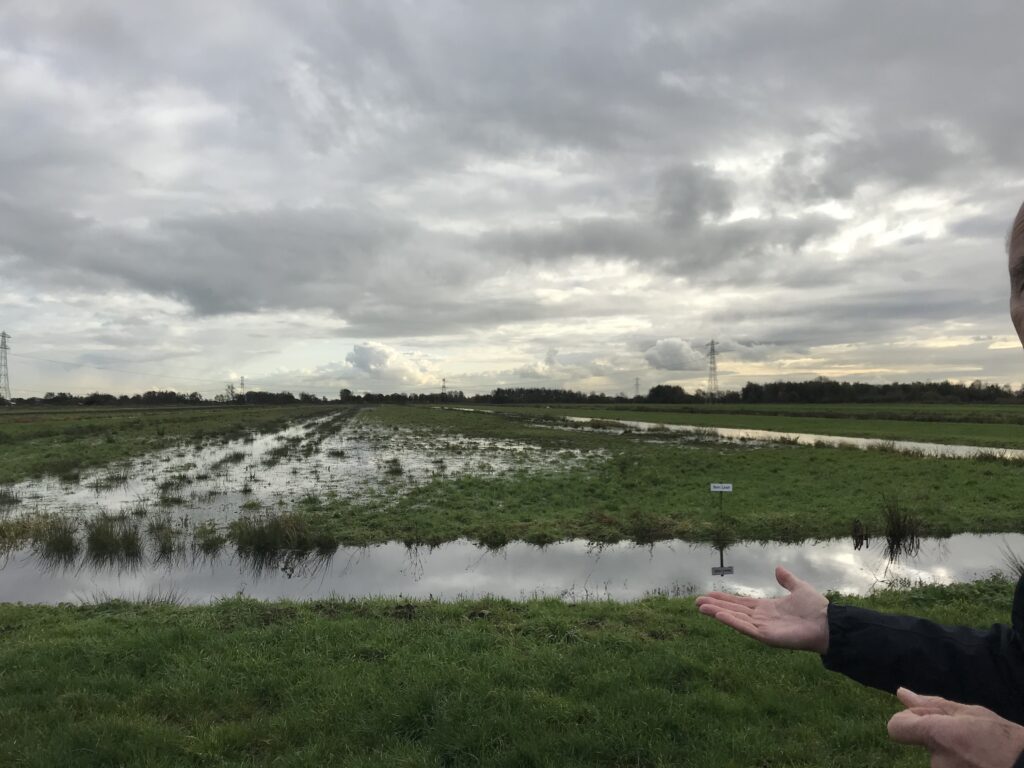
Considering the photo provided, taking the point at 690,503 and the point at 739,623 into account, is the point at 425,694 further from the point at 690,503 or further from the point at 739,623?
the point at 690,503

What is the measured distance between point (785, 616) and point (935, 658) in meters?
0.52

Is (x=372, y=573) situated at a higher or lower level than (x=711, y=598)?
lower

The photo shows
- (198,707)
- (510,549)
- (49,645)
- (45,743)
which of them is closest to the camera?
(45,743)

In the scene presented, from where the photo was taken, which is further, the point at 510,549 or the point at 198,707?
the point at 510,549

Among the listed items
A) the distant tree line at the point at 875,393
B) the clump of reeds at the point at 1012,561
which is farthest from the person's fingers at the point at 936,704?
the distant tree line at the point at 875,393

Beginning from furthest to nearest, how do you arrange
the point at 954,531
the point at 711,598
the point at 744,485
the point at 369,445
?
the point at 369,445
the point at 744,485
the point at 954,531
the point at 711,598

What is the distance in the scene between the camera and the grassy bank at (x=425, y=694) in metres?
4.63

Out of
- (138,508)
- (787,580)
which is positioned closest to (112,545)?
(138,508)

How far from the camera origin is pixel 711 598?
8.98 ft

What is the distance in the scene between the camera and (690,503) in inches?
680

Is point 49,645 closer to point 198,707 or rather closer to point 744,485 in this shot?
point 198,707

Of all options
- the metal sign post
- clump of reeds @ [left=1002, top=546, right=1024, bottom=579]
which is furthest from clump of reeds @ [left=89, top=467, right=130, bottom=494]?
clump of reeds @ [left=1002, top=546, right=1024, bottom=579]

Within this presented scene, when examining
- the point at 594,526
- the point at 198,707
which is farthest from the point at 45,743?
the point at 594,526

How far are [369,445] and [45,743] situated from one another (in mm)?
34561
